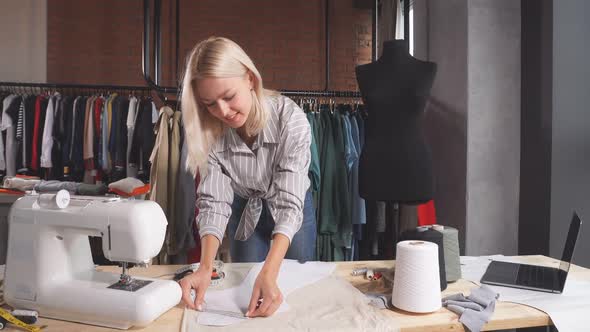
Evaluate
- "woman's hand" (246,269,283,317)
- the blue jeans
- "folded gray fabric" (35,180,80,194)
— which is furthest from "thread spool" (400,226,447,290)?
"folded gray fabric" (35,180,80,194)

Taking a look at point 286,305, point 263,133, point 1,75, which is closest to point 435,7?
point 263,133

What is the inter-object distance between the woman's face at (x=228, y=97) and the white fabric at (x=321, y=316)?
0.58 meters

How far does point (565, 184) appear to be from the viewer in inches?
91.2

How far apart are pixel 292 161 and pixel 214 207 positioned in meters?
0.31

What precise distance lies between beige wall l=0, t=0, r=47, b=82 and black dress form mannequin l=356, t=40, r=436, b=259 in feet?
14.1

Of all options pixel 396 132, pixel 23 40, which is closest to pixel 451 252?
pixel 396 132

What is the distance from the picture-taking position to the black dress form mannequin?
7.35 feet

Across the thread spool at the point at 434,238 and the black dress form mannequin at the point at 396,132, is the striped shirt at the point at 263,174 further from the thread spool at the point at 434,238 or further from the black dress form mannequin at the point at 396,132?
the black dress form mannequin at the point at 396,132

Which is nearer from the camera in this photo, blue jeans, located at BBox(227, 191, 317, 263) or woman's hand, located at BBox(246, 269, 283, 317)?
woman's hand, located at BBox(246, 269, 283, 317)

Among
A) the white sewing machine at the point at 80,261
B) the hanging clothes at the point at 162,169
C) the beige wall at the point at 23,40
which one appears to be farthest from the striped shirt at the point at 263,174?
the beige wall at the point at 23,40

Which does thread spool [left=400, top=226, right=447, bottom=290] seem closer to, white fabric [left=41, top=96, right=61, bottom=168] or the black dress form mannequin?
the black dress form mannequin

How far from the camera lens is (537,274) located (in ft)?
4.74

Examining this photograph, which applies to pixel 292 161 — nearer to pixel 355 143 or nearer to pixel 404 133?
pixel 404 133

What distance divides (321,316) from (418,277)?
0.26 meters
